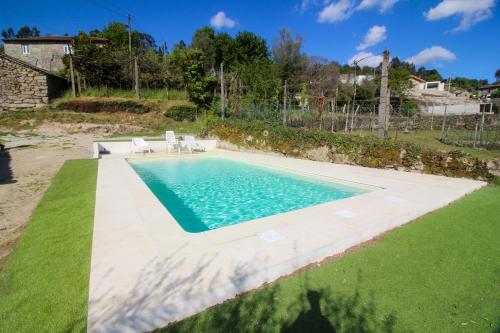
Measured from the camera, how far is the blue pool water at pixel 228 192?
20.5 ft

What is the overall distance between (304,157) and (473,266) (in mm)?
8009

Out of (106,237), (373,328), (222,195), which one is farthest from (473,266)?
(222,195)

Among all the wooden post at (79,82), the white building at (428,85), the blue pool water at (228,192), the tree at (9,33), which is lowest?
the blue pool water at (228,192)

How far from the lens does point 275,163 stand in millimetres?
→ 10297

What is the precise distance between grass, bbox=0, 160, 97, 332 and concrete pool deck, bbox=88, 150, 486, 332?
152 mm

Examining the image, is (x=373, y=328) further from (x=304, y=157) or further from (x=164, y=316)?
(x=304, y=157)

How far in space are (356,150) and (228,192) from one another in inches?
191

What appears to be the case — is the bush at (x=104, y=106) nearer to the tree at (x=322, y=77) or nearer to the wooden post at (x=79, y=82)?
the wooden post at (x=79, y=82)

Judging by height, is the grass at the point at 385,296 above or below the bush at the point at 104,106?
below

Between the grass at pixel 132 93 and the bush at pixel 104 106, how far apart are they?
225 centimetres

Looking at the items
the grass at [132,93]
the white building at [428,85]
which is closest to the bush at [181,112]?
the grass at [132,93]

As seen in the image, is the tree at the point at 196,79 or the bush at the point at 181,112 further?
the tree at the point at 196,79

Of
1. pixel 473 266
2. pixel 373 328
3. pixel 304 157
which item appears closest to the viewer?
pixel 373 328

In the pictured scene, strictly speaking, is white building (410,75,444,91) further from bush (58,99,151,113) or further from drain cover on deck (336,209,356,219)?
drain cover on deck (336,209,356,219)
